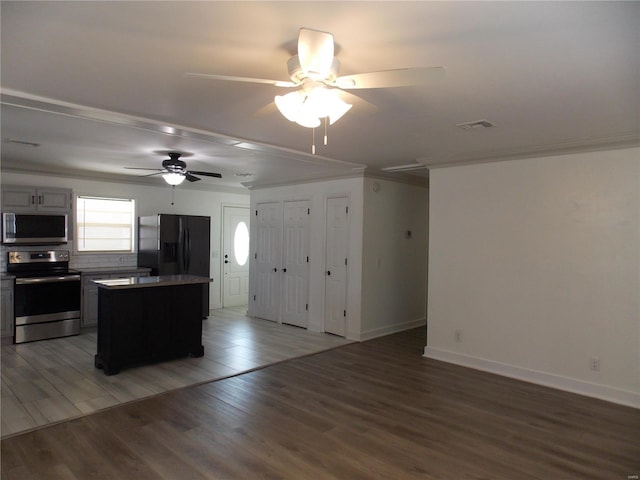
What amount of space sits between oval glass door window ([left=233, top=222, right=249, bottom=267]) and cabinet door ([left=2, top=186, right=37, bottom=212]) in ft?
11.6

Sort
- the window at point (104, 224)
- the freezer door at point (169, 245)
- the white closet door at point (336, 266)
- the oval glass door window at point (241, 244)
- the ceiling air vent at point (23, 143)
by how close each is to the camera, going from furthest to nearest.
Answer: the oval glass door window at point (241, 244) < the freezer door at point (169, 245) < the window at point (104, 224) < the white closet door at point (336, 266) < the ceiling air vent at point (23, 143)

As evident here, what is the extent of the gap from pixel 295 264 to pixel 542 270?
363 cm

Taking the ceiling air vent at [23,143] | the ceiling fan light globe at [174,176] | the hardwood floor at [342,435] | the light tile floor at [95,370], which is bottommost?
the hardwood floor at [342,435]

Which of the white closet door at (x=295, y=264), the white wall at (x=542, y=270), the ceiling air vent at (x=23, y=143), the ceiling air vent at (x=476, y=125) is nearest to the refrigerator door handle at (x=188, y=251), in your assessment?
the white closet door at (x=295, y=264)

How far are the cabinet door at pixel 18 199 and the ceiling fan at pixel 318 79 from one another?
16.8 ft

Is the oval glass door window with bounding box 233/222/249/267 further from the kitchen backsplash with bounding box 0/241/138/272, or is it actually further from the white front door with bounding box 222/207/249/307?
the kitchen backsplash with bounding box 0/241/138/272

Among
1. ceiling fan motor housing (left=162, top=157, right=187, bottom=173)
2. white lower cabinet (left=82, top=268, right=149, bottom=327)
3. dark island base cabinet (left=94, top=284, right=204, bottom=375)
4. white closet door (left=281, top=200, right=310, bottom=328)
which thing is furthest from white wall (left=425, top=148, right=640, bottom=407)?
white lower cabinet (left=82, top=268, right=149, bottom=327)

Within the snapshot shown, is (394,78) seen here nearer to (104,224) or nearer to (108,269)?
(108,269)

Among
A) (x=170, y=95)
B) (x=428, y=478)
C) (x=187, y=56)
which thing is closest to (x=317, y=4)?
(x=187, y=56)

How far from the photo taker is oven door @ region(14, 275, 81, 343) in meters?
5.42

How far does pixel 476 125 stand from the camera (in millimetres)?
3428

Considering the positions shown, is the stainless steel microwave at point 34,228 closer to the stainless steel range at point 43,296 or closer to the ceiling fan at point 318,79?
the stainless steel range at point 43,296

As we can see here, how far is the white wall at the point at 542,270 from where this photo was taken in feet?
12.4

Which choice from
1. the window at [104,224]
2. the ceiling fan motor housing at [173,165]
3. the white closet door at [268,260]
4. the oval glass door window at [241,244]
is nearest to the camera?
the ceiling fan motor housing at [173,165]
